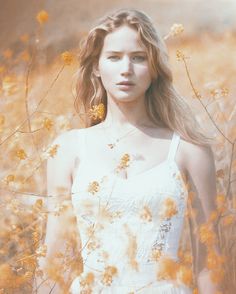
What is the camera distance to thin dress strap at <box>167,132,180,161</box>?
1.75m

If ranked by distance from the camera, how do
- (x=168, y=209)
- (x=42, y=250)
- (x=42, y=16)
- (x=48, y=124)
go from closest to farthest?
1. (x=168, y=209)
2. (x=42, y=250)
3. (x=48, y=124)
4. (x=42, y=16)

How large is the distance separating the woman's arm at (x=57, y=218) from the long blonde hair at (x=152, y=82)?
0.12 metres

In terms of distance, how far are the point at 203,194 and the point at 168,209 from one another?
0.11 meters

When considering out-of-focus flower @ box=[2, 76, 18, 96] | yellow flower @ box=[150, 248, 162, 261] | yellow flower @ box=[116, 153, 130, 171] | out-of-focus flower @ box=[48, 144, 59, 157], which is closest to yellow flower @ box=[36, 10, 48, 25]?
out-of-focus flower @ box=[2, 76, 18, 96]

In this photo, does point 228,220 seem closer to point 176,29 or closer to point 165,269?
point 165,269

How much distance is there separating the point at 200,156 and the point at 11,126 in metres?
0.54

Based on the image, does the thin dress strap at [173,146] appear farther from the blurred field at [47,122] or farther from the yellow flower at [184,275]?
the yellow flower at [184,275]

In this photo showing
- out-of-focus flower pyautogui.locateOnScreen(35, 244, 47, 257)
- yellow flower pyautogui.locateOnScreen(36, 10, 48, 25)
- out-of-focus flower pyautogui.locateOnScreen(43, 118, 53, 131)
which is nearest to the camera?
out-of-focus flower pyautogui.locateOnScreen(35, 244, 47, 257)

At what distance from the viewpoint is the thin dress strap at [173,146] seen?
5.74 feet

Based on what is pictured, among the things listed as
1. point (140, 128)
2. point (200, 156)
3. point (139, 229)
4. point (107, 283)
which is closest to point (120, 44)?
point (140, 128)

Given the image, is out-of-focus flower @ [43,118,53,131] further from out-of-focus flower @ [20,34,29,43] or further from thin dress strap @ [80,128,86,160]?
out-of-focus flower @ [20,34,29,43]

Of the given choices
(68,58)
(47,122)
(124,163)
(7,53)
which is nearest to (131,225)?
(124,163)

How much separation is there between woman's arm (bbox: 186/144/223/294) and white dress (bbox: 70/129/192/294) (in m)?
0.04

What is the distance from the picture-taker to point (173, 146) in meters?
1.76
